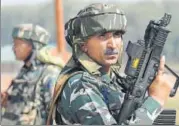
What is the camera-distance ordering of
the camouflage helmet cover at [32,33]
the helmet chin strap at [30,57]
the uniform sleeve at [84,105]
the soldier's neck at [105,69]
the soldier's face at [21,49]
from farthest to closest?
the camouflage helmet cover at [32,33] → the soldier's face at [21,49] → the helmet chin strap at [30,57] → the soldier's neck at [105,69] → the uniform sleeve at [84,105]

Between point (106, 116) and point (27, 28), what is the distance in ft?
15.1

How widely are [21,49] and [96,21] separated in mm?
4070

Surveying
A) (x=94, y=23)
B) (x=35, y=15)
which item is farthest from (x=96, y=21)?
(x=35, y=15)

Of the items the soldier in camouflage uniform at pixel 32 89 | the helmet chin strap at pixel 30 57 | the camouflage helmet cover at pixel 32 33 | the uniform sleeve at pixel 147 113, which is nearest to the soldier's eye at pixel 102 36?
the uniform sleeve at pixel 147 113

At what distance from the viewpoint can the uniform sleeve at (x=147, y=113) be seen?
295 cm

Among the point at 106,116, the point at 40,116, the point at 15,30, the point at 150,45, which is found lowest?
the point at 40,116

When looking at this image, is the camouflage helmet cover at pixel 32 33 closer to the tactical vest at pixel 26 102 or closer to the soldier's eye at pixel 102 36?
the tactical vest at pixel 26 102

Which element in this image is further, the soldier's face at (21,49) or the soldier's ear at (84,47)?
the soldier's face at (21,49)

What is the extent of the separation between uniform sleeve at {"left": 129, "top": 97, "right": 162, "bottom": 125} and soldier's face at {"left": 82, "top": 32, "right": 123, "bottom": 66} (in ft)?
0.69

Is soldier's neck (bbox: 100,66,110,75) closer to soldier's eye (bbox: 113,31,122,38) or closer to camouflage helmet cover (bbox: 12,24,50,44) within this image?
soldier's eye (bbox: 113,31,122,38)

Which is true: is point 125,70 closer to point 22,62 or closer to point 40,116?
point 40,116

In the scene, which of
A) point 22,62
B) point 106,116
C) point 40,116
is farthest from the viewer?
point 22,62

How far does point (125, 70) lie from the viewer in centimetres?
305

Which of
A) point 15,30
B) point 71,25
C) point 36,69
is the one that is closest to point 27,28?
point 15,30
